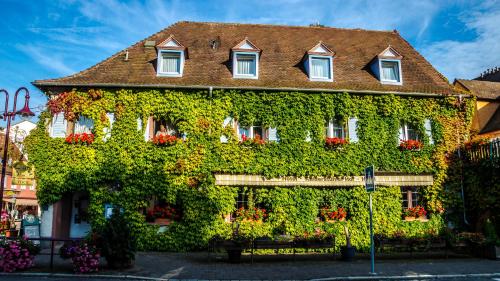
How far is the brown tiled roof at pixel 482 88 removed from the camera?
2144 centimetres

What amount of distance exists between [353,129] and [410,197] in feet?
13.5

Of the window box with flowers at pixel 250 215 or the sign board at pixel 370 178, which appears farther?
the window box with flowers at pixel 250 215

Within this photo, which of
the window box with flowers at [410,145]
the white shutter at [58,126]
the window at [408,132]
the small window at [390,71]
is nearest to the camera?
the white shutter at [58,126]

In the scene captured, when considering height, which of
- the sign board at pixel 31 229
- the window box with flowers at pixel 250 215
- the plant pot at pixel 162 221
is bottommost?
the sign board at pixel 31 229

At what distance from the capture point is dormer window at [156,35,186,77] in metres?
18.6

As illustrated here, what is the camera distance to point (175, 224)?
1670 centimetres

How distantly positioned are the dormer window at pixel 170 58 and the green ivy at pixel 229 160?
151 cm

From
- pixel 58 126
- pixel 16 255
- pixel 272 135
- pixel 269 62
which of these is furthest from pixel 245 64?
pixel 16 255

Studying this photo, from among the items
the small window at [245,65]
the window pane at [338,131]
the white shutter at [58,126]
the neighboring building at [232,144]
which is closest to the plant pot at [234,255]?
the neighboring building at [232,144]

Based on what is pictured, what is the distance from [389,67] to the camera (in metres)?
19.9

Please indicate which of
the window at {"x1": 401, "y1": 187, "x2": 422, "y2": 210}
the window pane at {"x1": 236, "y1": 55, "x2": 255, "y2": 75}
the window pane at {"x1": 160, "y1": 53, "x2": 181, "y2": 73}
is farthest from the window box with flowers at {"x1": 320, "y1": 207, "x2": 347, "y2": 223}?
the window pane at {"x1": 160, "y1": 53, "x2": 181, "y2": 73}

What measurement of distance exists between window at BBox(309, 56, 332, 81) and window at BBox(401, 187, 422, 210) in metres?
6.54

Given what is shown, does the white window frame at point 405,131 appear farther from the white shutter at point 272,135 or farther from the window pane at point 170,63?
the window pane at point 170,63

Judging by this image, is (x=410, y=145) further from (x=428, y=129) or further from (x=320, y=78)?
(x=320, y=78)
